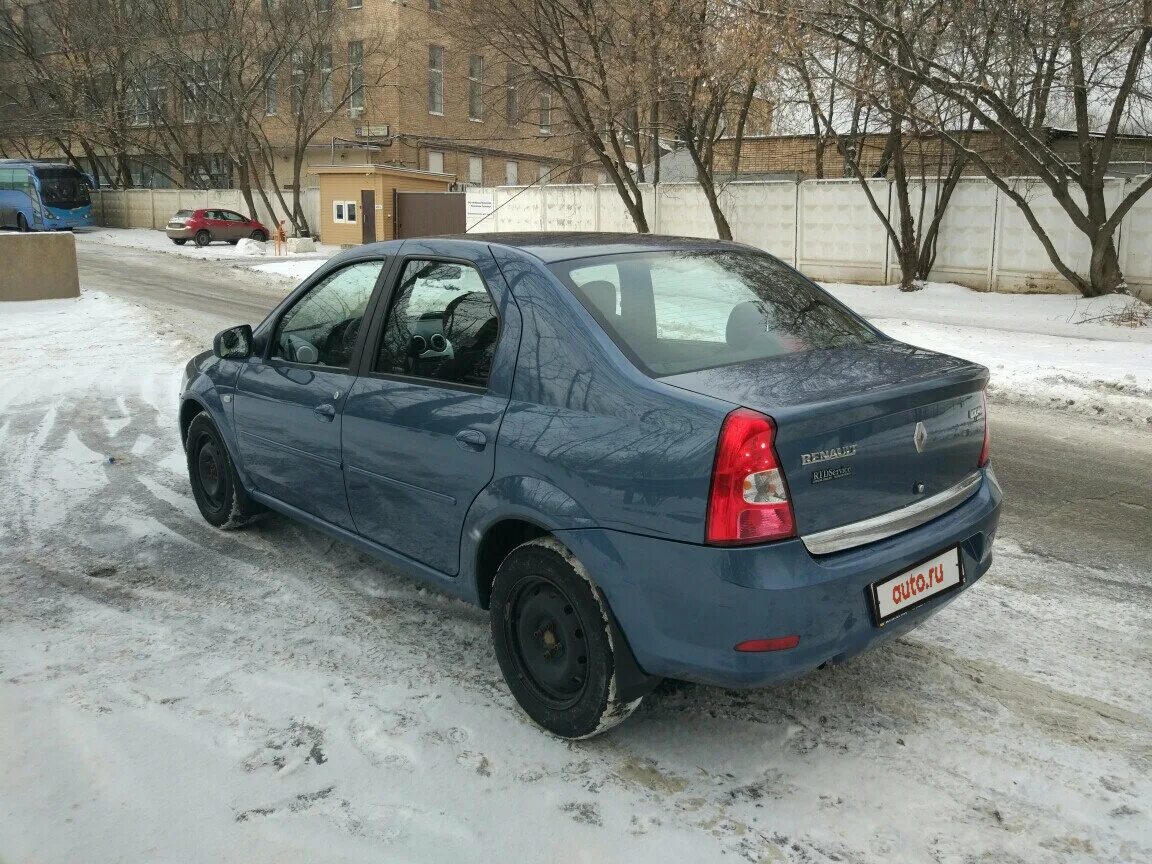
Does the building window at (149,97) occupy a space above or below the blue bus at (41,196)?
above

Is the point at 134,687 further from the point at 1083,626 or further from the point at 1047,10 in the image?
the point at 1047,10

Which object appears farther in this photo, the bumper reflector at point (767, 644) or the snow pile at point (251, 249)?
the snow pile at point (251, 249)

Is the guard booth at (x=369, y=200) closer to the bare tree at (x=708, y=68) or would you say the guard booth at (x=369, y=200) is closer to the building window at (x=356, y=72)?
the building window at (x=356, y=72)

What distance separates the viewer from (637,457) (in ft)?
9.70

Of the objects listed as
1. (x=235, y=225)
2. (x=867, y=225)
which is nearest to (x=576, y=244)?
(x=867, y=225)

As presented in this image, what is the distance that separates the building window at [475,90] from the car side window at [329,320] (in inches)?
1572

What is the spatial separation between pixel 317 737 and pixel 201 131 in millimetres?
44738

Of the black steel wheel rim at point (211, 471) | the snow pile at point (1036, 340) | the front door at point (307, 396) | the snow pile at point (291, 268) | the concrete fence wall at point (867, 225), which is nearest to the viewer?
the front door at point (307, 396)

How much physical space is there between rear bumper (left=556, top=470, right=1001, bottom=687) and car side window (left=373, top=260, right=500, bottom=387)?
0.80m

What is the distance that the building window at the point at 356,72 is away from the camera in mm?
40781

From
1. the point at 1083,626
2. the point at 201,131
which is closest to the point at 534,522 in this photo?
the point at 1083,626

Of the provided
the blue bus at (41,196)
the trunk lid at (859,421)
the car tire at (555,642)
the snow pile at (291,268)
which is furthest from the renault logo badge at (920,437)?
the blue bus at (41,196)

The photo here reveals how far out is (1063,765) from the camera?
3.09 m

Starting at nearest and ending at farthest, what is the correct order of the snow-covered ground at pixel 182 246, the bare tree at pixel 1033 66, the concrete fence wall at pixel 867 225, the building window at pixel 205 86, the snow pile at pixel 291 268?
1. the bare tree at pixel 1033 66
2. the concrete fence wall at pixel 867 225
3. the snow pile at pixel 291 268
4. the snow-covered ground at pixel 182 246
5. the building window at pixel 205 86
